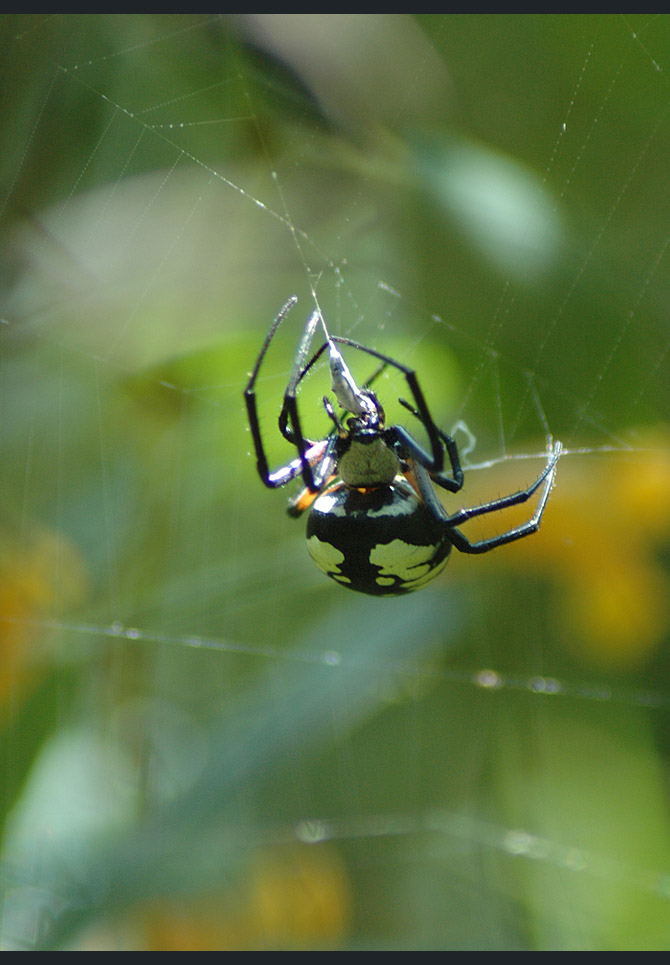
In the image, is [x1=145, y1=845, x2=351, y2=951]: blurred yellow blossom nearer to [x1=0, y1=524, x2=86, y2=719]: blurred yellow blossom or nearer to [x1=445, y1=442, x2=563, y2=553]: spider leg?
[x1=0, y1=524, x2=86, y2=719]: blurred yellow blossom

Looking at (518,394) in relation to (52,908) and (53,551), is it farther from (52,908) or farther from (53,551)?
(52,908)

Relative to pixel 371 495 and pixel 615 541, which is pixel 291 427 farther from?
pixel 615 541

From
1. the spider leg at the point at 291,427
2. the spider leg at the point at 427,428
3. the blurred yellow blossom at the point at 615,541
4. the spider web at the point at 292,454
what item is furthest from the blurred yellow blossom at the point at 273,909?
the spider leg at the point at 427,428

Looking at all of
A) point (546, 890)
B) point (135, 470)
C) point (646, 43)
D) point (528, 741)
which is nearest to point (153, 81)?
point (135, 470)

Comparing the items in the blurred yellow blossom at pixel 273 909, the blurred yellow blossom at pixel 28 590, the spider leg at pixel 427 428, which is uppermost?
the spider leg at pixel 427 428

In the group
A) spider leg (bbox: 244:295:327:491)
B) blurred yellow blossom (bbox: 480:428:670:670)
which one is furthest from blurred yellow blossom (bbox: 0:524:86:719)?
blurred yellow blossom (bbox: 480:428:670:670)

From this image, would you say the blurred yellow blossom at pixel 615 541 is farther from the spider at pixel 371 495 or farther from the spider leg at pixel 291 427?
the spider leg at pixel 291 427

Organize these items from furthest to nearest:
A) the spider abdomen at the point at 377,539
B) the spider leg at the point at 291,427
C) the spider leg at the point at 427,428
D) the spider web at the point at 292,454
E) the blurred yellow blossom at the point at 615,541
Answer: the blurred yellow blossom at the point at 615,541 → the spider web at the point at 292,454 → the spider abdomen at the point at 377,539 → the spider leg at the point at 291,427 → the spider leg at the point at 427,428

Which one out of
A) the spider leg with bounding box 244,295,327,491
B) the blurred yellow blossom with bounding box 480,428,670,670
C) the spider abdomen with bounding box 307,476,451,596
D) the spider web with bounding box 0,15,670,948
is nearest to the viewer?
the spider leg with bounding box 244,295,327,491
